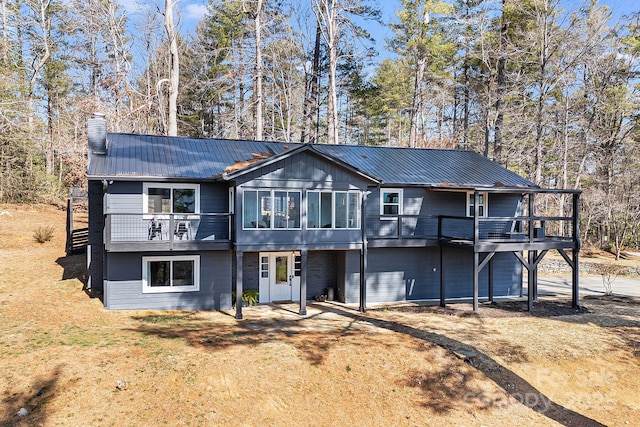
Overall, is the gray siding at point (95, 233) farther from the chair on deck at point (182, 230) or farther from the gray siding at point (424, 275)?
the gray siding at point (424, 275)

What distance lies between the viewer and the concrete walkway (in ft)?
67.6

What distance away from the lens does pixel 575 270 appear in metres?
16.2

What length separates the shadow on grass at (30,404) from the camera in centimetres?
700

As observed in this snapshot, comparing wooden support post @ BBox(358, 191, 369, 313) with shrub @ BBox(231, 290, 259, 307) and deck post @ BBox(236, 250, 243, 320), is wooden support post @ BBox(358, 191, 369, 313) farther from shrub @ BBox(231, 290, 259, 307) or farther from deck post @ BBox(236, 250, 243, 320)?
deck post @ BBox(236, 250, 243, 320)

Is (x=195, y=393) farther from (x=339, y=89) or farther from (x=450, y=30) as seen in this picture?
(x=450, y=30)

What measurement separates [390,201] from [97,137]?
11.3m

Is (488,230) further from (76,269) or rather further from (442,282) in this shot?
(76,269)

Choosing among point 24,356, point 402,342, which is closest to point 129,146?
point 24,356

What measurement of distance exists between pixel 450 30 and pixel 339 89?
8.53m

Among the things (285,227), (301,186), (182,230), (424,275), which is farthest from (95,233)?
(424,275)

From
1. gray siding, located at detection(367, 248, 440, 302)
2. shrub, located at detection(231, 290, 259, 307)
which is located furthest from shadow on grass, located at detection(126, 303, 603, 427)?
gray siding, located at detection(367, 248, 440, 302)

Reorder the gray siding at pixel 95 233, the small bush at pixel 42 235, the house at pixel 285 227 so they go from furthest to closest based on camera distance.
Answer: the small bush at pixel 42 235 → the gray siding at pixel 95 233 → the house at pixel 285 227

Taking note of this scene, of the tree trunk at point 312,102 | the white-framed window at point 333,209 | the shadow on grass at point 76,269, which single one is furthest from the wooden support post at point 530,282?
the tree trunk at point 312,102

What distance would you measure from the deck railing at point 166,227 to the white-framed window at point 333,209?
2.96 meters
